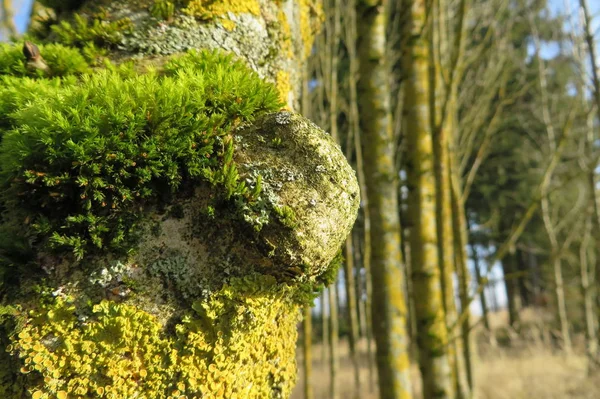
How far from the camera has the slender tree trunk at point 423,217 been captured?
284 cm

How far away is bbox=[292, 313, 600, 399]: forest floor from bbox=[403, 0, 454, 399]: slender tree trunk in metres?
3.31

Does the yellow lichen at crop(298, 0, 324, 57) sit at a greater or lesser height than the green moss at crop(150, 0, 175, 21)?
greater

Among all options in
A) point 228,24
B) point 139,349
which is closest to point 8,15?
point 228,24

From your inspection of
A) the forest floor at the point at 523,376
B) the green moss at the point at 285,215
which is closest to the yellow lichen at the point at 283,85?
the green moss at the point at 285,215

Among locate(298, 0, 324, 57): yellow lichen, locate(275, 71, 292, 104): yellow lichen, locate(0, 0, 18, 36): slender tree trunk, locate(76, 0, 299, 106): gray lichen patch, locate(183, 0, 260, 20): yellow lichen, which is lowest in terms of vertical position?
locate(275, 71, 292, 104): yellow lichen

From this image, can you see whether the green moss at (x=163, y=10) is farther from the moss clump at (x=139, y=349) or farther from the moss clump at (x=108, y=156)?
the moss clump at (x=139, y=349)

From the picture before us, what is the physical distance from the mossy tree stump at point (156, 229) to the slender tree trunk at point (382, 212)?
2.12 metres

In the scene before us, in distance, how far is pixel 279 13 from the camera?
1.35m

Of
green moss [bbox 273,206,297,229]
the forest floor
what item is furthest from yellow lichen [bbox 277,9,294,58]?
the forest floor

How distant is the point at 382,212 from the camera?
9.95ft

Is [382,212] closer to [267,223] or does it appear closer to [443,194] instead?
[443,194]

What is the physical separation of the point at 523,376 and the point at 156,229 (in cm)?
1000

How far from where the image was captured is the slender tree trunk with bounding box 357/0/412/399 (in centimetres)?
293

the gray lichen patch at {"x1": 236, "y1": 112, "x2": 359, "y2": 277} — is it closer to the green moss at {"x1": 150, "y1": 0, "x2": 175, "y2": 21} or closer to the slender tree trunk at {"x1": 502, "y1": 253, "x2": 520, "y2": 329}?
the green moss at {"x1": 150, "y1": 0, "x2": 175, "y2": 21}
